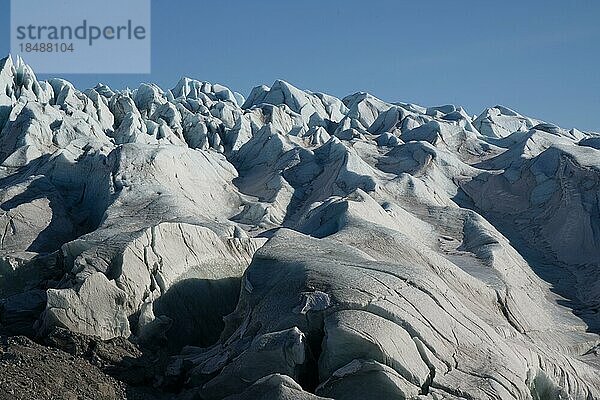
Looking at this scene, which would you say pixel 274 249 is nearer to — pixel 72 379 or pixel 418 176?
pixel 72 379

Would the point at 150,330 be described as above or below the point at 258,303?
below

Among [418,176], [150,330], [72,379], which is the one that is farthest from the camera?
[418,176]

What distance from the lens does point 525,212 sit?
2303 cm

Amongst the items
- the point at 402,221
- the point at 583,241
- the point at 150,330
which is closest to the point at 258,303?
the point at 150,330

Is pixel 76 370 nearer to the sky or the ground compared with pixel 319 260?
nearer to the ground

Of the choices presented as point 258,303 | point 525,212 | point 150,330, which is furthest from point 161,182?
point 525,212

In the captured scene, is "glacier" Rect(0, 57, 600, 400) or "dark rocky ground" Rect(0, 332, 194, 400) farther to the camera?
"dark rocky ground" Rect(0, 332, 194, 400)

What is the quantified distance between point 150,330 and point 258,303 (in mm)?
2520

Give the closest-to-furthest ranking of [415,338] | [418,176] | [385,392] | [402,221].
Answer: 1. [385,392]
2. [415,338]
3. [402,221]
4. [418,176]

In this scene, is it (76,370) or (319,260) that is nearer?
(76,370)

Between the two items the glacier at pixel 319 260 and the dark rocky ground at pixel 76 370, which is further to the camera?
the dark rocky ground at pixel 76 370

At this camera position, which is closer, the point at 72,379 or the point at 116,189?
the point at 72,379

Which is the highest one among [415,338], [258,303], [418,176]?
[415,338]

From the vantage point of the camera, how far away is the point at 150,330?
1268cm
